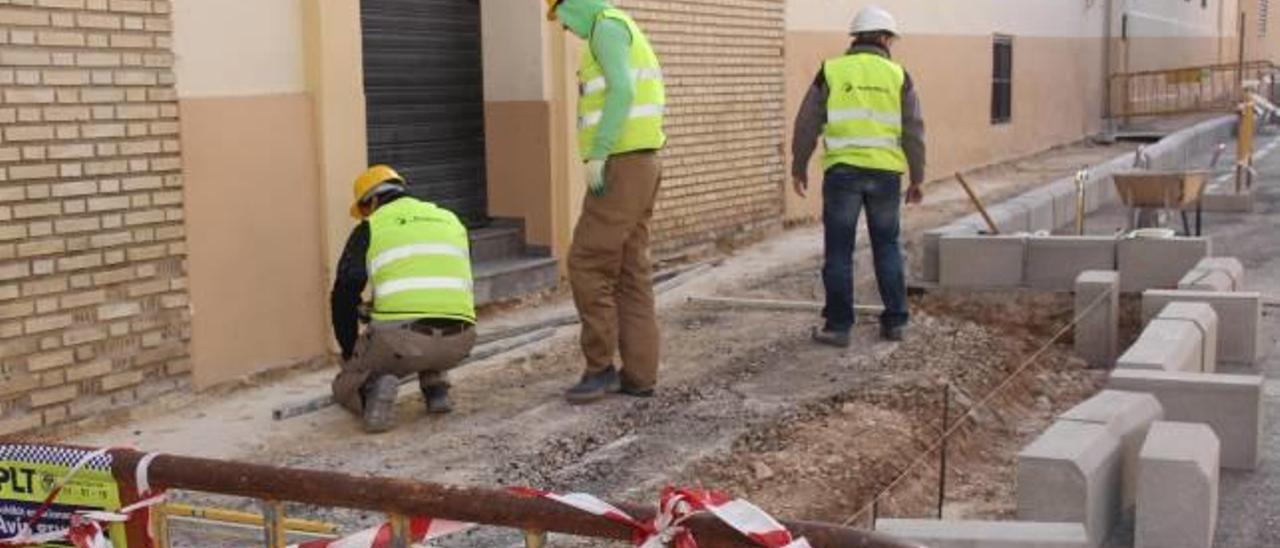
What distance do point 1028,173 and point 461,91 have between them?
10.2 meters

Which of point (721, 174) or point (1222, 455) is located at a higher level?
point (721, 174)

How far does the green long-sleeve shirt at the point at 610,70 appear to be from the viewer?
5.90m

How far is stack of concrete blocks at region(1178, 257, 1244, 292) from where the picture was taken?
726 cm

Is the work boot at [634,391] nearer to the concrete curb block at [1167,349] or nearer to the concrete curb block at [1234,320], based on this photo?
the concrete curb block at [1167,349]

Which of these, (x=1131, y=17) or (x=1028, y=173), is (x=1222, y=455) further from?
(x=1131, y=17)

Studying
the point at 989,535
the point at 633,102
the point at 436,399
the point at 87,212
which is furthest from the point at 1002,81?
the point at 989,535

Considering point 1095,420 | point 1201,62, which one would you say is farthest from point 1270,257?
point 1201,62

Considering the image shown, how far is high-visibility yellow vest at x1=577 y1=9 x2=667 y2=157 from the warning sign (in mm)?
3520

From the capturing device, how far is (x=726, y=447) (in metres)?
5.56

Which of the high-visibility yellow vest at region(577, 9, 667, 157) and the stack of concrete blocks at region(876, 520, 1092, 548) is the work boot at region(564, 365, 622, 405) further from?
the stack of concrete blocks at region(876, 520, 1092, 548)

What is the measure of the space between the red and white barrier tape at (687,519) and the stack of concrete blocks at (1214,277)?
5585mm

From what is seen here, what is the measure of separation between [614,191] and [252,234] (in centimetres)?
184

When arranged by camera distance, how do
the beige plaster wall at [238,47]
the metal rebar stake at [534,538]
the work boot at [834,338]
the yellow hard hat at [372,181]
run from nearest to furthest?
1. the metal rebar stake at [534,538]
2. the yellow hard hat at [372,181]
3. the beige plaster wall at [238,47]
4. the work boot at [834,338]

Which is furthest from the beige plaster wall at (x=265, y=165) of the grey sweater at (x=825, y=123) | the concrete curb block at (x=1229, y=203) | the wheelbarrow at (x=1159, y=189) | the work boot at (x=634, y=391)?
the concrete curb block at (x=1229, y=203)
